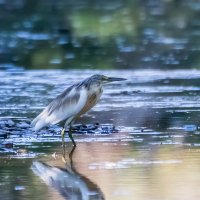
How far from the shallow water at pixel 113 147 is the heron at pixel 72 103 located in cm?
29

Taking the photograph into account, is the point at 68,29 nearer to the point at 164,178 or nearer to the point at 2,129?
the point at 2,129

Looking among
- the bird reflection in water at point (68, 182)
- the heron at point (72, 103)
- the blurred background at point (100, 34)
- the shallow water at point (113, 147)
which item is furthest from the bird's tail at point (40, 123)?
the blurred background at point (100, 34)

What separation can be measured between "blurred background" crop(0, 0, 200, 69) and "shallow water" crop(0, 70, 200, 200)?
3.55 meters

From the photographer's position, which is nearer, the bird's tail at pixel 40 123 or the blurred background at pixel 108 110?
the blurred background at pixel 108 110

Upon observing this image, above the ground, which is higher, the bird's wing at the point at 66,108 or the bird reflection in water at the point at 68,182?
the bird's wing at the point at 66,108

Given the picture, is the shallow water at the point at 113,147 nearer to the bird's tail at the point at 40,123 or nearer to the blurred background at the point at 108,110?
the blurred background at the point at 108,110

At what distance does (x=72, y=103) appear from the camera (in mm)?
12664

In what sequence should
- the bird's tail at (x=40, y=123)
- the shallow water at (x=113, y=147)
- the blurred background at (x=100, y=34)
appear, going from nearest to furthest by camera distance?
the shallow water at (x=113, y=147) → the bird's tail at (x=40, y=123) → the blurred background at (x=100, y=34)

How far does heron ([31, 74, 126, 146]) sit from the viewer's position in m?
12.6

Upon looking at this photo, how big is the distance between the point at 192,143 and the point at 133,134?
1.11 metres

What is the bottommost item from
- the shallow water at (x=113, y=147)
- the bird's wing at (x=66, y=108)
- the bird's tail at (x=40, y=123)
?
the shallow water at (x=113, y=147)

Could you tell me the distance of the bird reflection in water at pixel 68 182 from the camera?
32.3ft

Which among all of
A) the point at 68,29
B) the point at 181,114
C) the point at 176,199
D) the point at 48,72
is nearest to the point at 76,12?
the point at 68,29

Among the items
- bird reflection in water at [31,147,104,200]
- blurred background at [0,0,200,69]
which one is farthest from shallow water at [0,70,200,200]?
blurred background at [0,0,200,69]
